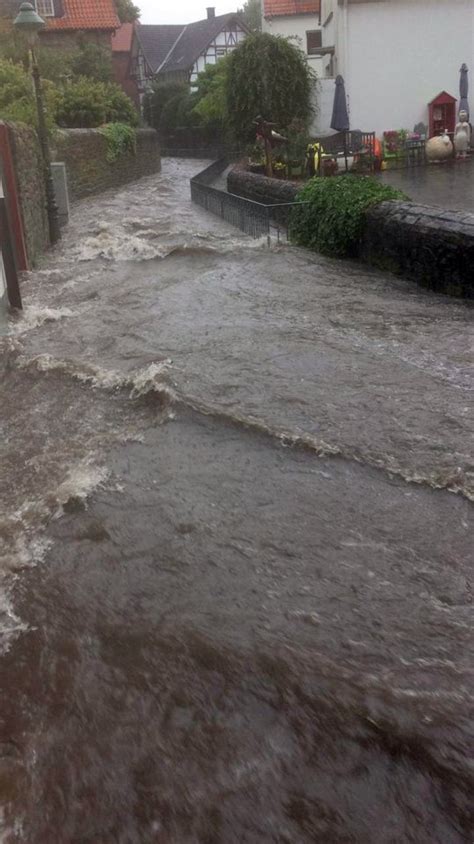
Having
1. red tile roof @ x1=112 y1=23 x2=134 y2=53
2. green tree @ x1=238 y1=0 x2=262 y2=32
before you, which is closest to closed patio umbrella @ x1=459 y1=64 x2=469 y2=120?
red tile roof @ x1=112 y1=23 x2=134 y2=53

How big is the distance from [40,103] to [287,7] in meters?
28.5

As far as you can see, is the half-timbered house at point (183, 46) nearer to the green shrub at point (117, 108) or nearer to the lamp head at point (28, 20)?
the green shrub at point (117, 108)

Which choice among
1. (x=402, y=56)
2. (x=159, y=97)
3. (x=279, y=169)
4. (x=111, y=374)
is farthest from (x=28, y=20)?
(x=159, y=97)

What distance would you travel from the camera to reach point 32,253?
13.4 meters

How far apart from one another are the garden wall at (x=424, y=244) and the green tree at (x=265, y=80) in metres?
10.7

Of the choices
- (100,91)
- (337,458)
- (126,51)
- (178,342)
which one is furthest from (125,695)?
(126,51)

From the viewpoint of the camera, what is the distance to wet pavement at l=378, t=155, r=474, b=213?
51.3 feet

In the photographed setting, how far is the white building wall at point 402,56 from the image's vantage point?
24938mm

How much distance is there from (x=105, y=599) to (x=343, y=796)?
5.58ft

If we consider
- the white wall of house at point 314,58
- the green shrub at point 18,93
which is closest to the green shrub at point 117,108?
the white wall of house at point 314,58

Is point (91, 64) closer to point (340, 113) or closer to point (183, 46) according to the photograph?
point (340, 113)

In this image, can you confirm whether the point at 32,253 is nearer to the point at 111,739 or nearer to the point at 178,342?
the point at 178,342

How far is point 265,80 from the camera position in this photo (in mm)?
20641

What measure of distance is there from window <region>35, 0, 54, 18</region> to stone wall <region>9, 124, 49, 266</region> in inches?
927
